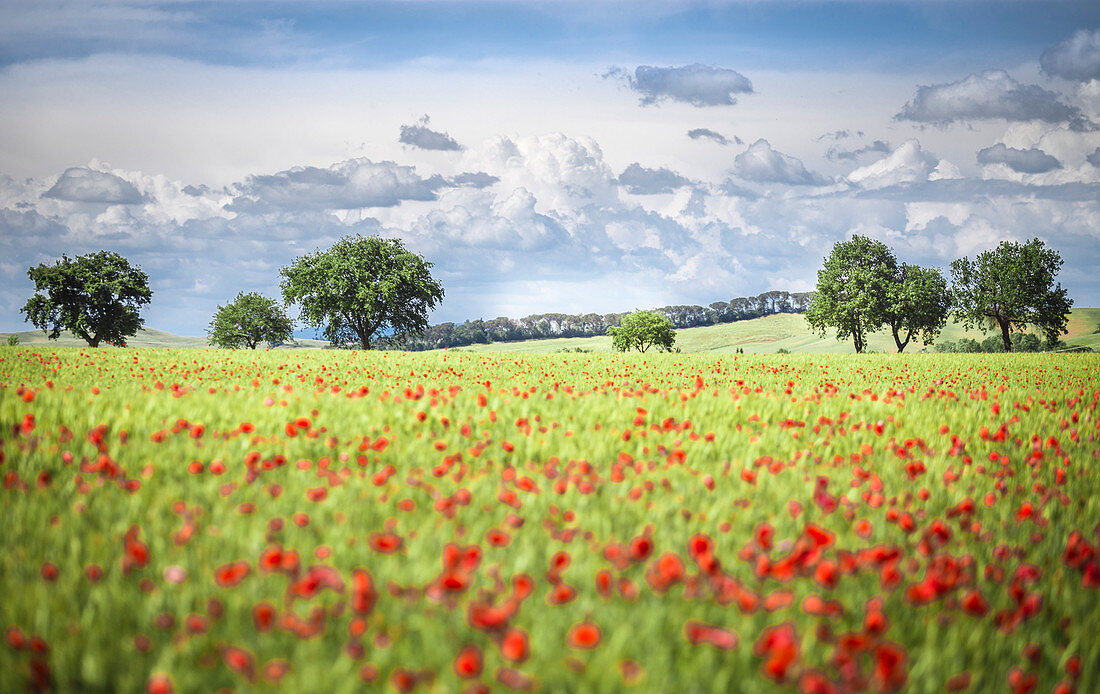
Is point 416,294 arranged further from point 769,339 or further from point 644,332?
point 769,339

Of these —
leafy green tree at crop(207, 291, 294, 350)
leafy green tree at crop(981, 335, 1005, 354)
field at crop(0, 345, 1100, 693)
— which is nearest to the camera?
field at crop(0, 345, 1100, 693)

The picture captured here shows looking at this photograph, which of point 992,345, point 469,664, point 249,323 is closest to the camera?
point 469,664

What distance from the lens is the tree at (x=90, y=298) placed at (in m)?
61.8

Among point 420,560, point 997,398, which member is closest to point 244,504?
point 420,560

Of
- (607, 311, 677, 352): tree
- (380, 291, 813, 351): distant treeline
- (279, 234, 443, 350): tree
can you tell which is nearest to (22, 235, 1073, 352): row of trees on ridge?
(279, 234, 443, 350): tree

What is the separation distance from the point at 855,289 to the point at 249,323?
239ft

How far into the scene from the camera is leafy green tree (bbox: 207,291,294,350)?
78188mm

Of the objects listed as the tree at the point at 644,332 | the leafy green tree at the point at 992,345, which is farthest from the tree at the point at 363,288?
the leafy green tree at the point at 992,345

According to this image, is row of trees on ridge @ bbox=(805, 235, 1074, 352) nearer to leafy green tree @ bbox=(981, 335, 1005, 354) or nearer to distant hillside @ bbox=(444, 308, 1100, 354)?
distant hillside @ bbox=(444, 308, 1100, 354)

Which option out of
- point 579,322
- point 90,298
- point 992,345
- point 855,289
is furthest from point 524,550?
point 579,322

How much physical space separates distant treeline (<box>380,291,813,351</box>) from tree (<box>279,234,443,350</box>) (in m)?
101

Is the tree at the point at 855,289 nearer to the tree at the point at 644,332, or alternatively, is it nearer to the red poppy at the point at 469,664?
the tree at the point at 644,332

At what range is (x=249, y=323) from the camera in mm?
78688

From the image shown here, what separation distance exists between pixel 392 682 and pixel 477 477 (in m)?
2.77
